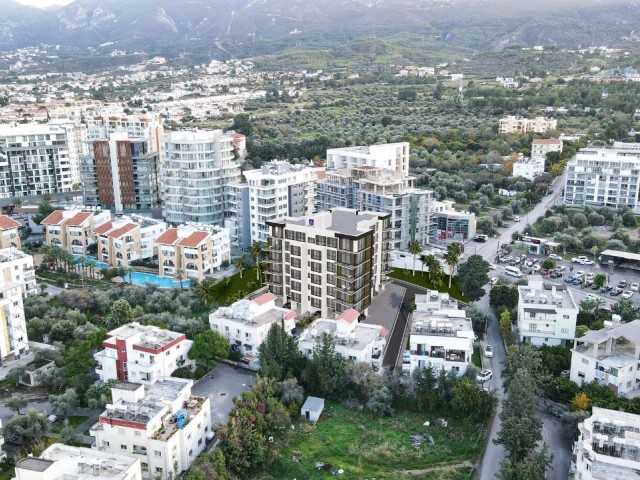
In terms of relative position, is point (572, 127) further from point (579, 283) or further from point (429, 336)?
point (429, 336)

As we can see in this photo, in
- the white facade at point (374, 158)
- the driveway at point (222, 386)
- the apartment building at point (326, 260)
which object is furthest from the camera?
the white facade at point (374, 158)

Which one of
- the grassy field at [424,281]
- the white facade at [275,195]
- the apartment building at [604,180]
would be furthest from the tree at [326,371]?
the apartment building at [604,180]

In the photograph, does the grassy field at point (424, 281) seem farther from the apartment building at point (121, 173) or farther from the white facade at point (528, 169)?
the white facade at point (528, 169)

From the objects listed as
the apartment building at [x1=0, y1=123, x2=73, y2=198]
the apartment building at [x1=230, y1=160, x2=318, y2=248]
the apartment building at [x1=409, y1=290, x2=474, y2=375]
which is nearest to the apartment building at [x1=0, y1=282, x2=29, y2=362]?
the apartment building at [x1=230, y1=160, x2=318, y2=248]

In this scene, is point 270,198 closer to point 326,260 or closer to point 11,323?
point 326,260

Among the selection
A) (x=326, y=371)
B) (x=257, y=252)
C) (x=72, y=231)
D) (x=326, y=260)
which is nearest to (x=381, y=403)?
(x=326, y=371)
